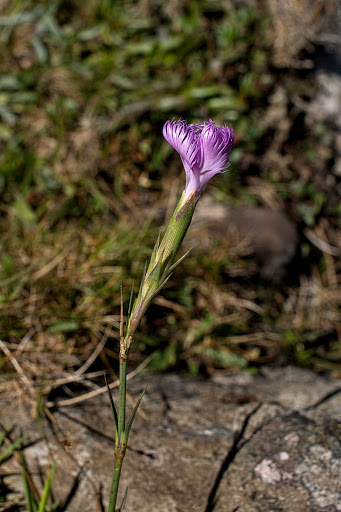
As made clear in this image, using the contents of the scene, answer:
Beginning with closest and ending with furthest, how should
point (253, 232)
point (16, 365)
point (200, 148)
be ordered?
point (200, 148) → point (16, 365) → point (253, 232)

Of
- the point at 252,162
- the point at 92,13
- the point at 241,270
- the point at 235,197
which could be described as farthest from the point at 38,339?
the point at 92,13

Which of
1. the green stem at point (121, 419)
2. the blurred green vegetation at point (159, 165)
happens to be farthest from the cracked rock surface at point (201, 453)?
the blurred green vegetation at point (159, 165)

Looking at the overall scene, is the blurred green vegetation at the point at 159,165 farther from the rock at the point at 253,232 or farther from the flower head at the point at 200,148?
the flower head at the point at 200,148

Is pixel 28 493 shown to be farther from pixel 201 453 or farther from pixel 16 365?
pixel 16 365

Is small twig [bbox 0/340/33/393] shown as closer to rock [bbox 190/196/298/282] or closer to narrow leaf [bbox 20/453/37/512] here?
narrow leaf [bbox 20/453/37/512]

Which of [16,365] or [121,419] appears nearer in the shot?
[121,419]

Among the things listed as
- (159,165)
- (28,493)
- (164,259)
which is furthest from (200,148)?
(159,165)
